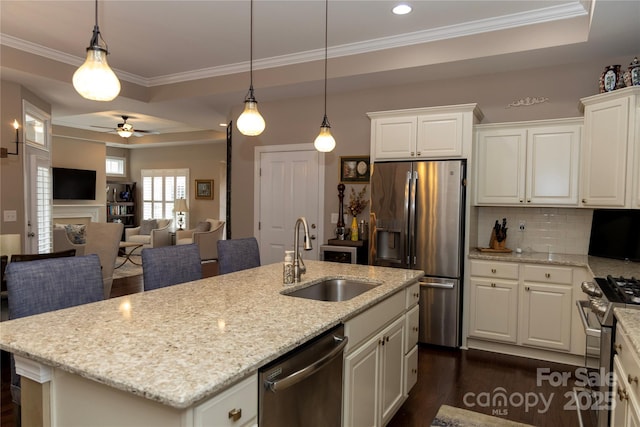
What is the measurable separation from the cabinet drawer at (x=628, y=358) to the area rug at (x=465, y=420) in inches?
37.1

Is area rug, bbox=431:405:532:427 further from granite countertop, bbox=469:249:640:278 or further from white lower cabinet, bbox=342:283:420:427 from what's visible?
granite countertop, bbox=469:249:640:278

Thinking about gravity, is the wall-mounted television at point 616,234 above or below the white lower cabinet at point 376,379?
above

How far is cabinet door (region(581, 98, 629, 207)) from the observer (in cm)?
308

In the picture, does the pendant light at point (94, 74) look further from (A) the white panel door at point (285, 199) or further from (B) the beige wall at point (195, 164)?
(B) the beige wall at point (195, 164)

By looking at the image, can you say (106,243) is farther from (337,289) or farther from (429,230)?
(429,230)

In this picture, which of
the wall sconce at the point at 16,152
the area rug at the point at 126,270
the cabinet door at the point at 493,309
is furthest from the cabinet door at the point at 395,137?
the area rug at the point at 126,270

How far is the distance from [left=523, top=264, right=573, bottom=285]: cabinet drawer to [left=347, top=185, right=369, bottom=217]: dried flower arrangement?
5.92 feet

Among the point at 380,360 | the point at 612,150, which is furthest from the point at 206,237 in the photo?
the point at 612,150

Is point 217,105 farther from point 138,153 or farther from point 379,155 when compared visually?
point 138,153

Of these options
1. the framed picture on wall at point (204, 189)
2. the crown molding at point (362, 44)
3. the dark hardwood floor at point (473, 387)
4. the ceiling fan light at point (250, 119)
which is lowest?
the dark hardwood floor at point (473, 387)

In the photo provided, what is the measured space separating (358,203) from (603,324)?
2895 millimetres

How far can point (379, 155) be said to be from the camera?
13.6 ft

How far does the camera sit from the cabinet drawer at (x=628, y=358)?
1494 mm

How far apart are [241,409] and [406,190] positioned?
2.97m
